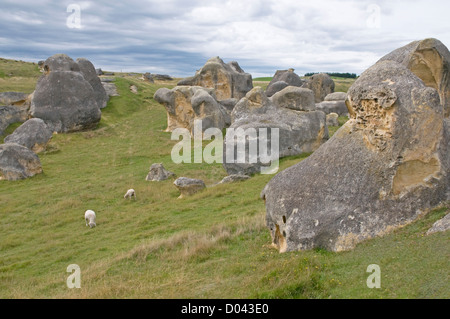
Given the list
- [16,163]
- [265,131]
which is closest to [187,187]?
[265,131]

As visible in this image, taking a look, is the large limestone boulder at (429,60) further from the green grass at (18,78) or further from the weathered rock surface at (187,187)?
the green grass at (18,78)

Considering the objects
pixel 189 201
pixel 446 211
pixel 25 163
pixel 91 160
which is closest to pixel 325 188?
pixel 446 211

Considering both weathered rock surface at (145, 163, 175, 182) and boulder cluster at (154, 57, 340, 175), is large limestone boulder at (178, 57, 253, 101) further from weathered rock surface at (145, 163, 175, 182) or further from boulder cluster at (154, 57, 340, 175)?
weathered rock surface at (145, 163, 175, 182)

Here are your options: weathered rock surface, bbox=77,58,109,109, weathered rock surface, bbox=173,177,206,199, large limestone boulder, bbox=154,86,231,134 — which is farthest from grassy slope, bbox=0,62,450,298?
weathered rock surface, bbox=77,58,109,109

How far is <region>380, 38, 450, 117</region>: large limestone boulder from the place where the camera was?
56.6ft

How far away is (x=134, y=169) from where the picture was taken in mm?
28297

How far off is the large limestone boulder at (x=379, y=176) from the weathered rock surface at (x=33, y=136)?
89.2ft

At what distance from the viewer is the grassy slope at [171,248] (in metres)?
8.28

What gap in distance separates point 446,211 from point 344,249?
9.02ft

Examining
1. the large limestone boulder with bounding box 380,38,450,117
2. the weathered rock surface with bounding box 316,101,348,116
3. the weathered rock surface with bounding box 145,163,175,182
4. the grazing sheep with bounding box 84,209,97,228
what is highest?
A: the large limestone boulder with bounding box 380,38,450,117

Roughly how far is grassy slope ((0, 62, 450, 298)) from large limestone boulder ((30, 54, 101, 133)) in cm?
1077

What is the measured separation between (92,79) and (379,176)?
4365 cm

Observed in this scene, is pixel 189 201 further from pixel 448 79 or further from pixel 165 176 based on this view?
pixel 448 79

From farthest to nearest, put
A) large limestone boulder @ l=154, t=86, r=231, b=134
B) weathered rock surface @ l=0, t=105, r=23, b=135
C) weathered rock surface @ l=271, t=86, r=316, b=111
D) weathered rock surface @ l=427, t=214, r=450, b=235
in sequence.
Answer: weathered rock surface @ l=0, t=105, r=23, b=135 < large limestone boulder @ l=154, t=86, r=231, b=134 < weathered rock surface @ l=271, t=86, r=316, b=111 < weathered rock surface @ l=427, t=214, r=450, b=235
